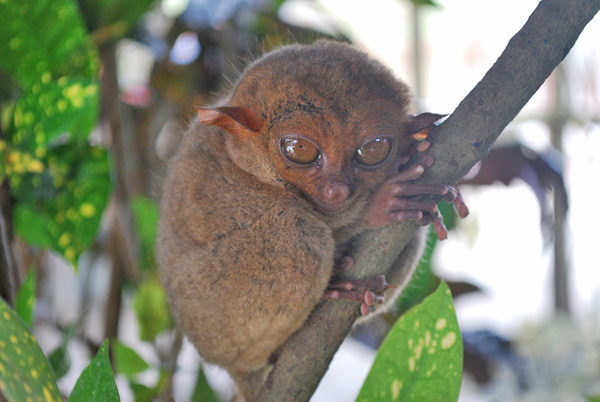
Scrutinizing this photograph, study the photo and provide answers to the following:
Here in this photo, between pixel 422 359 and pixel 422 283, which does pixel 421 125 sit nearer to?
pixel 422 359

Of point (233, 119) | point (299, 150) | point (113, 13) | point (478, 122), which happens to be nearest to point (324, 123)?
point (299, 150)

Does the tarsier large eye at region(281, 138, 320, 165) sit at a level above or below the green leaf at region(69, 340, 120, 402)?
above

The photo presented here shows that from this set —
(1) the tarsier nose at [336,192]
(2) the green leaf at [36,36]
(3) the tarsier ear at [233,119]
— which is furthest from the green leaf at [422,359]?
(2) the green leaf at [36,36]

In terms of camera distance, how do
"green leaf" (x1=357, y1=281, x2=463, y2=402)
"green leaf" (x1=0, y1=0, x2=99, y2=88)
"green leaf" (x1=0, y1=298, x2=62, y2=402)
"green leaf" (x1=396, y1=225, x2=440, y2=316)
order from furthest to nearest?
"green leaf" (x1=396, y1=225, x2=440, y2=316)
"green leaf" (x1=0, y1=0, x2=99, y2=88)
"green leaf" (x1=357, y1=281, x2=463, y2=402)
"green leaf" (x1=0, y1=298, x2=62, y2=402)

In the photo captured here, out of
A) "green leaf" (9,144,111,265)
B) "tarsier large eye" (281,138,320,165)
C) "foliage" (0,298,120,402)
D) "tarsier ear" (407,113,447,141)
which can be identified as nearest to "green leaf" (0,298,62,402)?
"foliage" (0,298,120,402)

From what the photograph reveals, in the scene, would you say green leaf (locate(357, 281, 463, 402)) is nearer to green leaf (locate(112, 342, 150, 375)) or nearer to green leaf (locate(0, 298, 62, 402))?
green leaf (locate(0, 298, 62, 402))

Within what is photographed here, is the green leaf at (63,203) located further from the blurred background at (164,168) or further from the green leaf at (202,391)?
the green leaf at (202,391)
